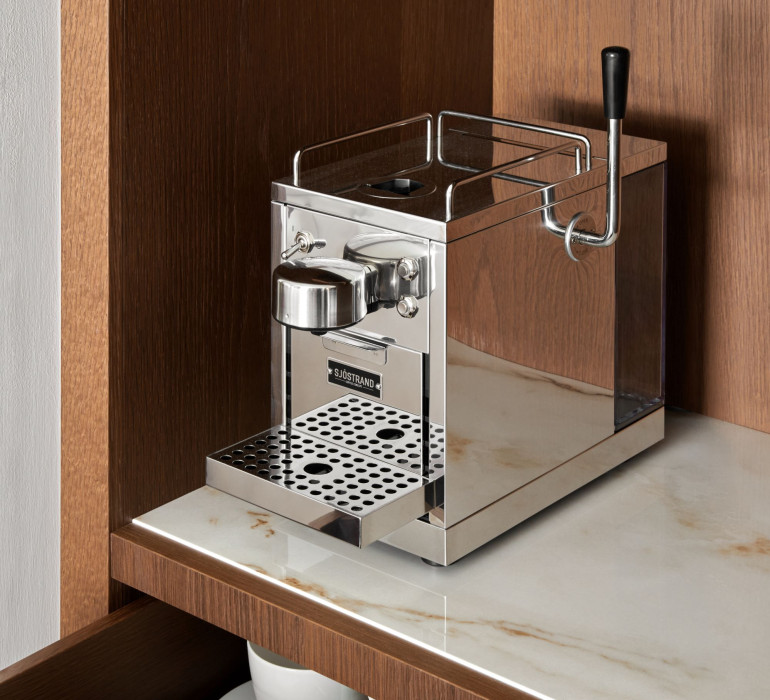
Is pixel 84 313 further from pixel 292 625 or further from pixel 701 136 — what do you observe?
pixel 701 136

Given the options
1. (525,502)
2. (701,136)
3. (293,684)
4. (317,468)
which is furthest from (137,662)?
(701,136)

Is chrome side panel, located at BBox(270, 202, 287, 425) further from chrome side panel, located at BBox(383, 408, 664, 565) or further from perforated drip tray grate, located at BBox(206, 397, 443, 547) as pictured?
chrome side panel, located at BBox(383, 408, 664, 565)

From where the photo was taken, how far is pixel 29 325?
38.0 inches

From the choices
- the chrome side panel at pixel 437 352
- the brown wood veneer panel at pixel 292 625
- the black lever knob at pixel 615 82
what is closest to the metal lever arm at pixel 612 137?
the black lever knob at pixel 615 82

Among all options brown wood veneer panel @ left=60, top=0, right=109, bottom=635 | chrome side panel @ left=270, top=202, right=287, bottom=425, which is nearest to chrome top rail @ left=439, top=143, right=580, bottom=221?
chrome side panel @ left=270, top=202, right=287, bottom=425

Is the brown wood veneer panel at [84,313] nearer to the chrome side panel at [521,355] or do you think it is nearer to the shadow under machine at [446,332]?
the shadow under machine at [446,332]

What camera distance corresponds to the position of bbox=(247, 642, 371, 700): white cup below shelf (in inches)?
38.8

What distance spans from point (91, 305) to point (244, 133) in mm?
200

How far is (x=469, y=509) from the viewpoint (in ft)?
3.04

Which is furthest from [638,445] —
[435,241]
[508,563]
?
[435,241]

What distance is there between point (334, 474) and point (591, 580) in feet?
0.70

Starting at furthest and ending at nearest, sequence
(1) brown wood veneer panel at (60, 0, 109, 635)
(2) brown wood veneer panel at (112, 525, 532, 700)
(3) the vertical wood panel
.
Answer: (3) the vertical wood panel, (1) brown wood veneer panel at (60, 0, 109, 635), (2) brown wood veneer panel at (112, 525, 532, 700)

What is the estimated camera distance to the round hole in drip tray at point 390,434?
939mm

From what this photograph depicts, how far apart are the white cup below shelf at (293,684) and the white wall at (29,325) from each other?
195 millimetres
